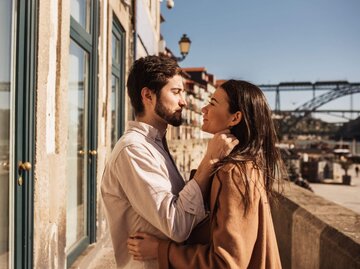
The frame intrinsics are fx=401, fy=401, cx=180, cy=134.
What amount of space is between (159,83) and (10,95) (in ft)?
3.27

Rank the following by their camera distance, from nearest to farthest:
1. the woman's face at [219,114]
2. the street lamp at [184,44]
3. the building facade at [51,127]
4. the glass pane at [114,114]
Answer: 1. the woman's face at [219,114]
2. the building facade at [51,127]
3. the glass pane at [114,114]
4. the street lamp at [184,44]

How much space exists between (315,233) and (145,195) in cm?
139

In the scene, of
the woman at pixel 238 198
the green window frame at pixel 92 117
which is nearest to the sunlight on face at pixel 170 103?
the woman at pixel 238 198

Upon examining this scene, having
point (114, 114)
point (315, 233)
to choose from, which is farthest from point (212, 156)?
point (114, 114)

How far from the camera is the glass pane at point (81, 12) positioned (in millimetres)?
3603

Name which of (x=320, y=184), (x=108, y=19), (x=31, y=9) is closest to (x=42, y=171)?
(x=31, y=9)

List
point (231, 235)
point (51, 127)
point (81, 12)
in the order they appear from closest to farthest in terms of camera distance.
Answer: point (231, 235) < point (51, 127) < point (81, 12)

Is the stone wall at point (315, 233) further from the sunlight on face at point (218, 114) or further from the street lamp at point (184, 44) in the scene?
the street lamp at point (184, 44)

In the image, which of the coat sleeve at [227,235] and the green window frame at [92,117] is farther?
the green window frame at [92,117]

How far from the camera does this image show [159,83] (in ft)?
5.16

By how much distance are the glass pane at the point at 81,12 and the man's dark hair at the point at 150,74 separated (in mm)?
2169

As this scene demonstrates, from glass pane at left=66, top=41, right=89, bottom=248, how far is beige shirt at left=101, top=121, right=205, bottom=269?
2235 millimetres

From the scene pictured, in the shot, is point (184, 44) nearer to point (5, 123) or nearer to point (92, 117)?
point (92, 117)

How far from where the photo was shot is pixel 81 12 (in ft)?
12.6
